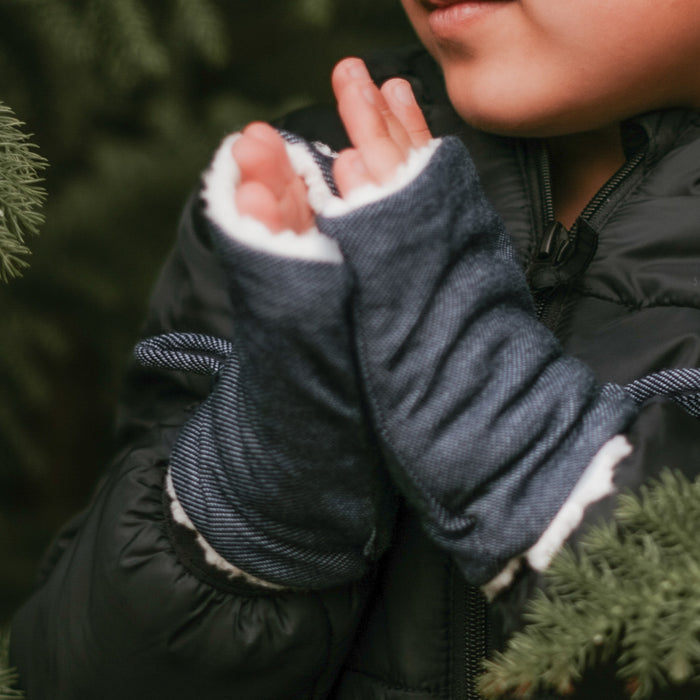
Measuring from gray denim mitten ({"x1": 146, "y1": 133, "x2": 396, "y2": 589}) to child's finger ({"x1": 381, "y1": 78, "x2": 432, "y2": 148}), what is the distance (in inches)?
9.5

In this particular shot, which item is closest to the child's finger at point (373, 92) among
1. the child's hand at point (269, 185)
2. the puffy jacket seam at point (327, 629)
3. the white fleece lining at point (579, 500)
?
the child's hand at point (269, 185)

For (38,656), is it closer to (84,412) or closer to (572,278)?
(572,278)

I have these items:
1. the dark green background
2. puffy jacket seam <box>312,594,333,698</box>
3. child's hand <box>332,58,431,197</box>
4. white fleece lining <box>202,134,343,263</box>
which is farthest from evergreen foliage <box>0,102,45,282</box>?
the dark green background

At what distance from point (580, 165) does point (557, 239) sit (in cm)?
19

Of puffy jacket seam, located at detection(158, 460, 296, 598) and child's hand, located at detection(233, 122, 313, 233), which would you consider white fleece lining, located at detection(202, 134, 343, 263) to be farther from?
puffy jacket seam, located at detection(158, 460, 296, 598)

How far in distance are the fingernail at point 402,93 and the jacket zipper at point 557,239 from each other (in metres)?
0.22

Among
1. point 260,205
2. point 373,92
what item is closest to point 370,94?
point 373,92

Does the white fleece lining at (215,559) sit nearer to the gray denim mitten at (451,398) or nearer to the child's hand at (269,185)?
the gray denim mitten at (451,398)

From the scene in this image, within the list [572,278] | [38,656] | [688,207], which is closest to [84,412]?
[38,656]

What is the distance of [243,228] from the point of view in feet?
1.95

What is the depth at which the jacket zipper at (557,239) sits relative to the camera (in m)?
0.88

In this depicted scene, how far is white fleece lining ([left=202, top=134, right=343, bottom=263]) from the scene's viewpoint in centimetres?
59

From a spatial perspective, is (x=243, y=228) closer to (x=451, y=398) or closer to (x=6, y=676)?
(x=451, y=398)

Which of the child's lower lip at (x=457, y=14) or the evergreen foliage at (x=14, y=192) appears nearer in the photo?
the evergreen foliage at (x=14, y=192)
